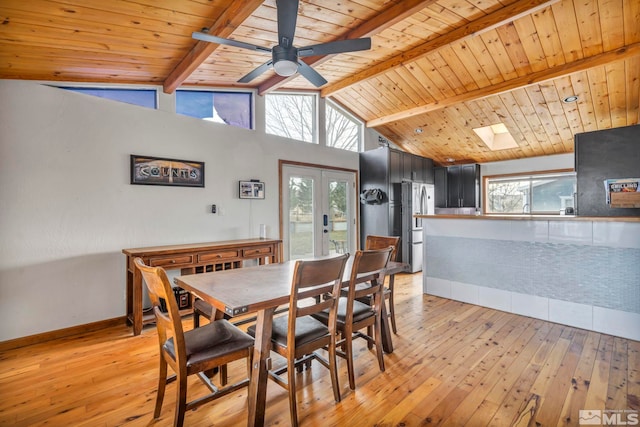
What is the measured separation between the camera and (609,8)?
10.1ft

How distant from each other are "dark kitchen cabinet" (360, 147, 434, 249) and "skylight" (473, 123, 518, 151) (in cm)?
162

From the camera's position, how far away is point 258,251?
12.7 ft

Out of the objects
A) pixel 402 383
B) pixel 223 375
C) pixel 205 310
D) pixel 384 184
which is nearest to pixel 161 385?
pixel 223 375

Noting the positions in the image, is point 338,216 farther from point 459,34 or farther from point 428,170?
point 459,34

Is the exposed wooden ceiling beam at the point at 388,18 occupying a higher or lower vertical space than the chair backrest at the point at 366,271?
higher

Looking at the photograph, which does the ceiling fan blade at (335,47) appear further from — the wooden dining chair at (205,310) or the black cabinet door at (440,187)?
the black cabinet door at (440,187)

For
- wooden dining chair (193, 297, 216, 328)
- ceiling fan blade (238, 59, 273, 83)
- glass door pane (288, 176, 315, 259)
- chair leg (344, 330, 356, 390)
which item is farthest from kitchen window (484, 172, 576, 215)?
wooden dining chair (193, 297, 216, 328)

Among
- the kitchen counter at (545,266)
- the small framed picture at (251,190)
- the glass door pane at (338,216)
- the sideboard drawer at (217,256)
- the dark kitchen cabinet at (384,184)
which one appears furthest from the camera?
the dark kitchen cabinet at (384,184)

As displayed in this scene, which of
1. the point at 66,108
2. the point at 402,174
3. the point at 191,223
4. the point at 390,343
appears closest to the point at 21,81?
the point at 66,108

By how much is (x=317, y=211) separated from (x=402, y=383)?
348 cm

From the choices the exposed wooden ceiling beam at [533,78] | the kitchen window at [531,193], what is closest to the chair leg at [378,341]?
the exposed wooden ceiling beam at [533,78]

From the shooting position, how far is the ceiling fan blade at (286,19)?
204cm

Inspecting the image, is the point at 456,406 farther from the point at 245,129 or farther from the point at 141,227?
the point at 245,129

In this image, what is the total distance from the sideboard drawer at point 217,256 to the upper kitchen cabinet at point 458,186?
17.7 ft
